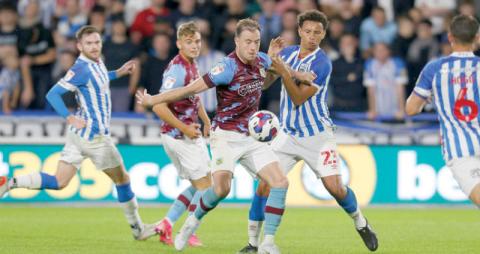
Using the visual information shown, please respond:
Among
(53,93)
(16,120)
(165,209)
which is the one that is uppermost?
(53,93)

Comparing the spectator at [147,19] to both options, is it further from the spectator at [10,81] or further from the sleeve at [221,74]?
the sleeve at [221,74]

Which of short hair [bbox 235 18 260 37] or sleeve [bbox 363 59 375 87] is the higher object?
short hair [bbox 235 18 260 37]

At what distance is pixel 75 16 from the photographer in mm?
17141

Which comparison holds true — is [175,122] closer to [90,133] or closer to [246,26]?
[90,133]

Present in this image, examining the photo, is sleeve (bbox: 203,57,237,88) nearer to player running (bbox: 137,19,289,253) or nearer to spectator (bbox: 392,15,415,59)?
player running (bbox: 137,19,289,253)

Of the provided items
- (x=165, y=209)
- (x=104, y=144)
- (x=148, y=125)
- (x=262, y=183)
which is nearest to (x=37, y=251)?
(x=104, y=144)

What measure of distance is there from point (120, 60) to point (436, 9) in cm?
531

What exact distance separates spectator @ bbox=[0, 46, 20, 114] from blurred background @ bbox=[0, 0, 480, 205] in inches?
0.8

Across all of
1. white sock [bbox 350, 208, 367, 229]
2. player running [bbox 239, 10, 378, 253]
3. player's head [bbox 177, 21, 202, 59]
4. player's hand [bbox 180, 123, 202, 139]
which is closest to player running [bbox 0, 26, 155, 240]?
player's head [bbox 177, 21, 202, 59]

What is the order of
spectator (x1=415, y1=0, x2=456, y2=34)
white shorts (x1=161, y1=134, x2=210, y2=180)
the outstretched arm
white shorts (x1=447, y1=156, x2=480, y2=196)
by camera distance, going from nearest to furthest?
white shorts (x1=447, y1=156, x2=480, y2=196) → the outstretched arm → white shorts (x1=161, y1=134, x2=210, y2=180) → spectator (x1=415, y1=0, x2=456, y2=34)

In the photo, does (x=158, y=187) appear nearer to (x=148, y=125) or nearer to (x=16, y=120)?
(x=148, y=125)

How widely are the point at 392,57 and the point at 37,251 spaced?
807 cm

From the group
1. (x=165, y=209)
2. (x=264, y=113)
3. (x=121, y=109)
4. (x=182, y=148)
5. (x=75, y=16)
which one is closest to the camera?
(x=264, y=113)

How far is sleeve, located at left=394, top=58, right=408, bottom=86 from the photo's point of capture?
15805 millimetres
